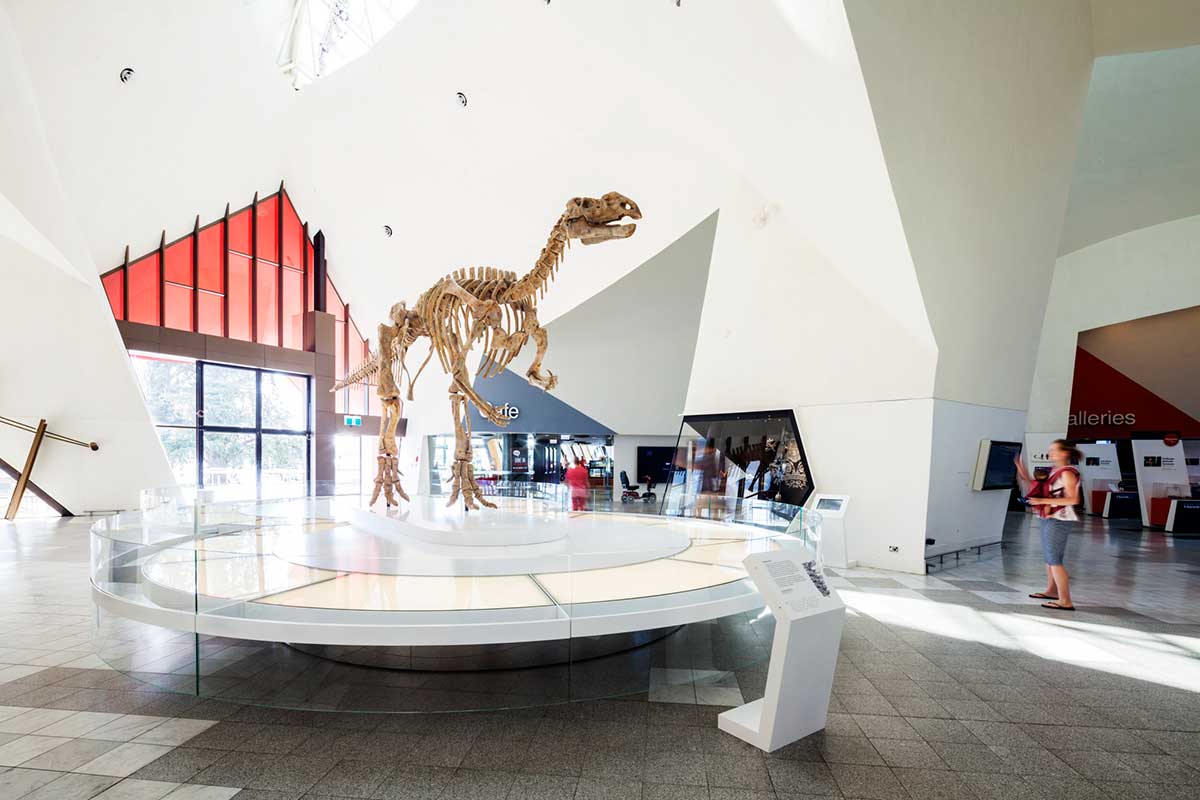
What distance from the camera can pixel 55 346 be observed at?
40.5 ft

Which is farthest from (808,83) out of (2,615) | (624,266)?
(2,615)

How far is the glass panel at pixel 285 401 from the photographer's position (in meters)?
18.5

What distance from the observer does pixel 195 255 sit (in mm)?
16953

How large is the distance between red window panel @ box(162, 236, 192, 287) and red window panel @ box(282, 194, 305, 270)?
285 cm

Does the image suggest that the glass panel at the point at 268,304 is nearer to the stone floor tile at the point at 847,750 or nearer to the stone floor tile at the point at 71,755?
the stone floor tile at the point at 71,755

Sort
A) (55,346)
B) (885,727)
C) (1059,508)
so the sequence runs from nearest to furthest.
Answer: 1. (885,727)
2. (1059,508)
3. (55,346)

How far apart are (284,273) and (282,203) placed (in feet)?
7.35

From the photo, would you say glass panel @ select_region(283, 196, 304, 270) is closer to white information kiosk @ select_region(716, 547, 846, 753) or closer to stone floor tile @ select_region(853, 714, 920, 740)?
white information kiosk @ select_region(716, 547, 846, 753)

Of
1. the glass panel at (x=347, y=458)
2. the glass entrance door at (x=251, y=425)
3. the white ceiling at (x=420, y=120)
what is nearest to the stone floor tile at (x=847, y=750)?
the white ceiling at (x=420, y=120)

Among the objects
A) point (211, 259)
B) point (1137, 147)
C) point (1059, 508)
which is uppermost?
point (1137, 147)

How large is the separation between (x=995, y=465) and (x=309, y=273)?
1980cm

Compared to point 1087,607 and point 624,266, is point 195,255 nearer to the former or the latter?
point 624,266

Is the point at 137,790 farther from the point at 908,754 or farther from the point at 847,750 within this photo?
the point at 908,754

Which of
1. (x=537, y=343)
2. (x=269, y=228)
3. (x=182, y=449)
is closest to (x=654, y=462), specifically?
(x=537, y=343)
